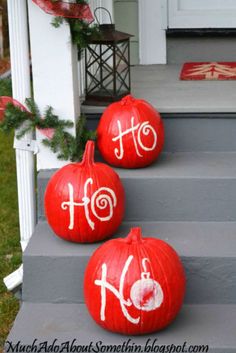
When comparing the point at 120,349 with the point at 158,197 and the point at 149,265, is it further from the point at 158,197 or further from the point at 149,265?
the point at 158,197

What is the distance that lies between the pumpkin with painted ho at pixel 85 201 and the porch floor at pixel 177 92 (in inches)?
27.9

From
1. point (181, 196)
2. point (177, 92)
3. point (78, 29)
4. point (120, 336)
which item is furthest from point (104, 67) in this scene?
point (120, 336)

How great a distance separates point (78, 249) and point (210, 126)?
3.48 feet

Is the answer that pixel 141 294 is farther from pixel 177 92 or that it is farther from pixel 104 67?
pixel 177 92

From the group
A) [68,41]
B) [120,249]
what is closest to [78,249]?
[120,249]

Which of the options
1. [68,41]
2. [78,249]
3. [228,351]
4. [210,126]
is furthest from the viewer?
[210,126]

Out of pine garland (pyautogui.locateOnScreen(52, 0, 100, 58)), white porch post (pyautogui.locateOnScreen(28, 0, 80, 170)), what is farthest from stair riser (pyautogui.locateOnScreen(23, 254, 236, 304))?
pine garland (pyautogui.locateOnScreen(52, 0, 100, 58))

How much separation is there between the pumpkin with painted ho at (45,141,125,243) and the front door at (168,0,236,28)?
8.13 feet

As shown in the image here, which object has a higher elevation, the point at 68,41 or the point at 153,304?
the point at 68,41

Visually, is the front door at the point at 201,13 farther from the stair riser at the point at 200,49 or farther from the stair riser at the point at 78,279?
the stair riser at the point at 78,279

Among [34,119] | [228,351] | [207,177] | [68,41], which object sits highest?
[68,41]

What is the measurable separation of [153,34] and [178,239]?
2.55 meters

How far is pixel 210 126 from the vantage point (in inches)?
164

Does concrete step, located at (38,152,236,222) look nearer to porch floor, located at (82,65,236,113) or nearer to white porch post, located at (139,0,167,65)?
porch floor, located at (82,65,236,113)
